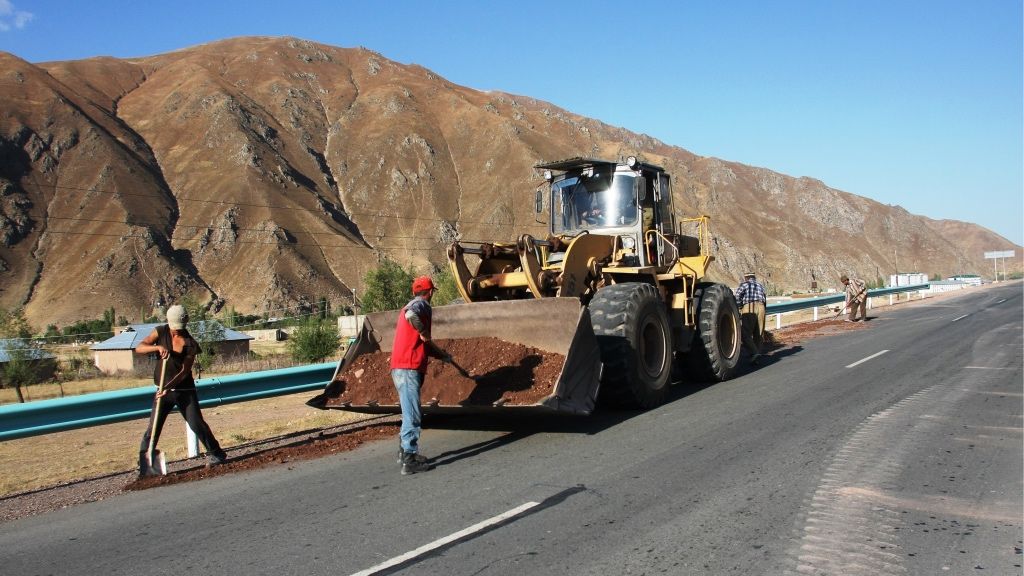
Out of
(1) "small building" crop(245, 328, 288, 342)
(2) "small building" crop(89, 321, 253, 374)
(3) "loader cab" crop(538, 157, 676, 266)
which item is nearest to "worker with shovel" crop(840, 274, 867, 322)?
(3) "loader cab" crop(538, 157, 676, 266)

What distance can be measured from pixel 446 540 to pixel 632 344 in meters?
4.20

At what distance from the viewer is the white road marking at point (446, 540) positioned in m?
Result: 4.22

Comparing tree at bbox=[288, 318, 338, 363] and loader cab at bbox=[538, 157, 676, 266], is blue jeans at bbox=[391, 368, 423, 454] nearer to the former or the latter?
loader cab at bbox=[538, 157, 676, 266]

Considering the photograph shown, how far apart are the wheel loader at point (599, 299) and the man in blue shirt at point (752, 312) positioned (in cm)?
190

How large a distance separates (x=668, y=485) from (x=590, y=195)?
5.92 metres

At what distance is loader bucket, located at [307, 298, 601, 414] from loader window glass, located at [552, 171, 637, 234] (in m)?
2.81

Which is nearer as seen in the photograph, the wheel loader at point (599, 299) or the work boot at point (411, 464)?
the work boot at point (411, 464)

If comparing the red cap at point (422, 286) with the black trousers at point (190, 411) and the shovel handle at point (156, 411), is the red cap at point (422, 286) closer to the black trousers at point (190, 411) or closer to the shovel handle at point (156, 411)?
the black trousers at point (190, 411)

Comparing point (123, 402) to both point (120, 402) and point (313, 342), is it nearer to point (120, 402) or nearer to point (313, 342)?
point (120, 402)

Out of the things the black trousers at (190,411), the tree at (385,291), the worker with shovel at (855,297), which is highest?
the tree at (385,291)

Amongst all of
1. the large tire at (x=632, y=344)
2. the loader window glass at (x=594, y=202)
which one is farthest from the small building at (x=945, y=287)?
the large tire at (x=632, y=344)

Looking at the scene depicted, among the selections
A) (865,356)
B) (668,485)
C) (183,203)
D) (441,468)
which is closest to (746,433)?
(668,485)

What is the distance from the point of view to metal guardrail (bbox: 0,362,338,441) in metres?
6.78

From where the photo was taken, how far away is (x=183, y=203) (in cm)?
9019
